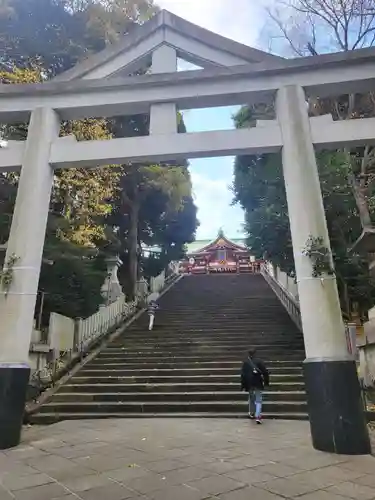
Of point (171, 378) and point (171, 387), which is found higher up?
point (171, 378)

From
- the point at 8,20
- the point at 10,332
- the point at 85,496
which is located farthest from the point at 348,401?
the point at 8,20

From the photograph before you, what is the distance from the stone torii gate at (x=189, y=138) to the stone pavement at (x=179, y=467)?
638 millimetres

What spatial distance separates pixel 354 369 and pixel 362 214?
252 inches

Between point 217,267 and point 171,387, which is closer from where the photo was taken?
point 171,387

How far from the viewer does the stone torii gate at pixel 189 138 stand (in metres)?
5.01

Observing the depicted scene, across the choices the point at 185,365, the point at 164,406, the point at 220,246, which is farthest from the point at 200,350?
the point at 220,246

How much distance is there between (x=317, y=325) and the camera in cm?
503

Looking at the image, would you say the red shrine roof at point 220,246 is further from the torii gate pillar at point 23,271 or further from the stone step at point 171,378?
the torii gate pillar at point 23,271

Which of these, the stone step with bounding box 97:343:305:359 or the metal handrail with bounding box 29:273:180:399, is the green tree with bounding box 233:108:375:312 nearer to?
the stone step with bounding box 97:343:305:359

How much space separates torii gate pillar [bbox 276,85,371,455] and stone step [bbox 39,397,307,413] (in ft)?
10.9

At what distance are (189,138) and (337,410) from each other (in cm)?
411

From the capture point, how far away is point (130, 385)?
9.53 m

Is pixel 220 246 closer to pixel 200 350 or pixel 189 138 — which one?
pixel 200 350

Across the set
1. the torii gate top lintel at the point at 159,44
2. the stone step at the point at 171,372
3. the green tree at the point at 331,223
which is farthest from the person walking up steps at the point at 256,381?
the torii gate top lintel at the point at 159,44
